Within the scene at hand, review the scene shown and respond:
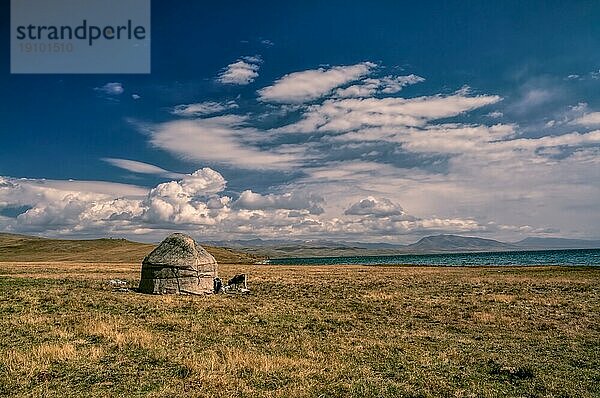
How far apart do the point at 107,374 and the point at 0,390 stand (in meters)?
Result: 2.38

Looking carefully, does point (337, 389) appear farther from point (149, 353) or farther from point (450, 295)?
point (450, 295)

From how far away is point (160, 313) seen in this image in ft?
72.3

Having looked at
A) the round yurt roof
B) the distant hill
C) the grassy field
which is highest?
the round yurt roof

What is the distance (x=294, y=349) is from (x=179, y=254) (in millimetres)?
20284

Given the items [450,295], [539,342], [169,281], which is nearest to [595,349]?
[539,342]

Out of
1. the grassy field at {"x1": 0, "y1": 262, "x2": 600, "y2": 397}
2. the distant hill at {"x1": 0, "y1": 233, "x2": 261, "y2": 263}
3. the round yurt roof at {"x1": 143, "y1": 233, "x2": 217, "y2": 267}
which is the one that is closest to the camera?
the grassy field at {"x1": 0, "y1": 262, "x2": 600, "y2": 397}

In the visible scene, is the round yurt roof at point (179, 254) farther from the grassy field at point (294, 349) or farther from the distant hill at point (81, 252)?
the distant hill at point (81, 252)

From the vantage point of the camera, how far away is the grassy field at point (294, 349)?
36.6ft

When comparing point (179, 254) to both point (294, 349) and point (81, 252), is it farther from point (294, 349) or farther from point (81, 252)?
point (81, 252)

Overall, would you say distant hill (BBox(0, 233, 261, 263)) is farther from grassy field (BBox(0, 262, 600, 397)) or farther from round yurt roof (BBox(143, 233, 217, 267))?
grassy field (BBox(0, 262, 600, 397))

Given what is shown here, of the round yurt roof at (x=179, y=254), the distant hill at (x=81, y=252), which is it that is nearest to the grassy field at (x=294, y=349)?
the round yurt roof at (x=179, y=254)

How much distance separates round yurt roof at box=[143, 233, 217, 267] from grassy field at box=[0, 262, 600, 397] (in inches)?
247

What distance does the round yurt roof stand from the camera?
32812 millimetres

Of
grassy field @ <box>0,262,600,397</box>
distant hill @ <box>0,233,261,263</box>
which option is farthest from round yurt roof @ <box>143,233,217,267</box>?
distant hill @ <box>0,233,261,263</box>
